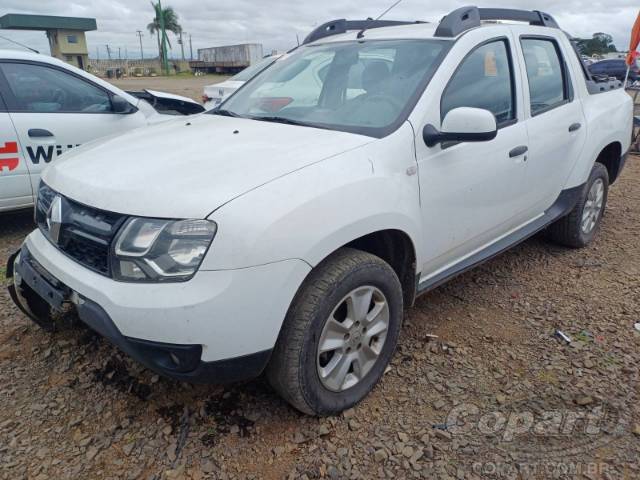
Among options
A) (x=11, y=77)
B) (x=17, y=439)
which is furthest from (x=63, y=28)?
(x=17, y=439)

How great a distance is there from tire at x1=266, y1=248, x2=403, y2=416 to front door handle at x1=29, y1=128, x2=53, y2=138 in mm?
3333

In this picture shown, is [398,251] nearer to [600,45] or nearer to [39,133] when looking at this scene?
[39,133]

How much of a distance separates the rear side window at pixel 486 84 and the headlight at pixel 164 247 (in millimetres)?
1428

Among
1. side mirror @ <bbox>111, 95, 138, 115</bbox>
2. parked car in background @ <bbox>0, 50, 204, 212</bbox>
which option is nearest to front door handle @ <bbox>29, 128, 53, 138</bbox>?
parked car in background @ <bbox>0, 50, 204, 212</bbox>

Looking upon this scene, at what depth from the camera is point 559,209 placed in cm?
377

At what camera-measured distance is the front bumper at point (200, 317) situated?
5.84ft

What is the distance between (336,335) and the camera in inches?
86.2

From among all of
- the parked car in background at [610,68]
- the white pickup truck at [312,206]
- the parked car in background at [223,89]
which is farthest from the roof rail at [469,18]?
the parked car in background at [610,68]

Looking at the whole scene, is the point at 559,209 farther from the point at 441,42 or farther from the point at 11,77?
the point at 11,77

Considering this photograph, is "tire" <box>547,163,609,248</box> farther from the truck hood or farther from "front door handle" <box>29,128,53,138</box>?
"front door handle" <box>29,128,53,138</box>

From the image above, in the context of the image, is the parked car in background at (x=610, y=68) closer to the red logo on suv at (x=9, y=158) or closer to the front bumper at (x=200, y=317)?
the red logo on suv at (x=9, y=158)

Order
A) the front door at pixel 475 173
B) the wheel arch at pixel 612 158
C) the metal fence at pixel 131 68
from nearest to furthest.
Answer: the front door at pixel 475 173 → the wheel arch at pixel 612 158 → the metal fence at pixel 131 68

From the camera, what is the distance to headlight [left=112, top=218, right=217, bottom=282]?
5.90ft

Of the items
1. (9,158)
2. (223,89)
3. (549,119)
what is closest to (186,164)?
(549,119)
